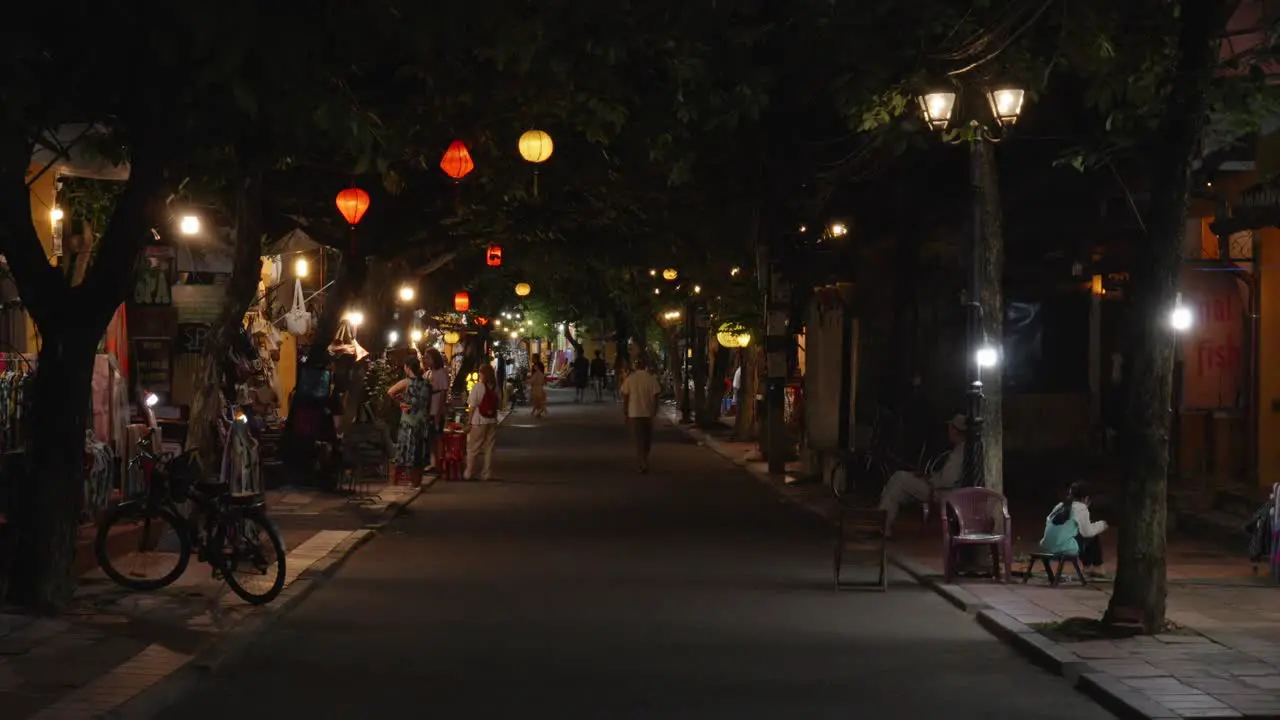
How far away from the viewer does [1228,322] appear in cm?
2155

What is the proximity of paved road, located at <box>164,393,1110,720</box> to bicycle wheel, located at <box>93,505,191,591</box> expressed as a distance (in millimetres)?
1251

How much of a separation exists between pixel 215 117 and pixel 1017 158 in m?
15.0

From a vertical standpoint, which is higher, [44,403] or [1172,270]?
[1172,270]

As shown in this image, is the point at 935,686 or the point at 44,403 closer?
the point at 935,686

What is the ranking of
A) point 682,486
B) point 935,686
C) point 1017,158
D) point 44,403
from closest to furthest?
point 935,686
point 44,403
point 1017,158
point 682,486

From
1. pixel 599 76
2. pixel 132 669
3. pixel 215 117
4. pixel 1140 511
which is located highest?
pixel 599 76

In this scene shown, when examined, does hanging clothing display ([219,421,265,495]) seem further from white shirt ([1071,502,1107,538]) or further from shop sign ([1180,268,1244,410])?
shop sign ([1180,268,1244,410])

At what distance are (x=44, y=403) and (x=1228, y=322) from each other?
48.8 ft

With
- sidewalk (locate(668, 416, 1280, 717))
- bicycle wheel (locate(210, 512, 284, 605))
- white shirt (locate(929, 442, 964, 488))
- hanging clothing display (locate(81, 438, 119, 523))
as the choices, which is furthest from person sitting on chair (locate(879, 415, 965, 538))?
hanging clothing display (locate(81, 438, 119, 523))

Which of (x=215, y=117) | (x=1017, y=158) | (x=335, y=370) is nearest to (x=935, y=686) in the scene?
(x=215, y=117)

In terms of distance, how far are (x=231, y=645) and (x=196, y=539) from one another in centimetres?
272

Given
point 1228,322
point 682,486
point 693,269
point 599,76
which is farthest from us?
point 693,269

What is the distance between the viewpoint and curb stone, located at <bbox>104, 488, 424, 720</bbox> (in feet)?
31.8

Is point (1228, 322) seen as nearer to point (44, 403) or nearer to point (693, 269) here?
point (44, 403)
